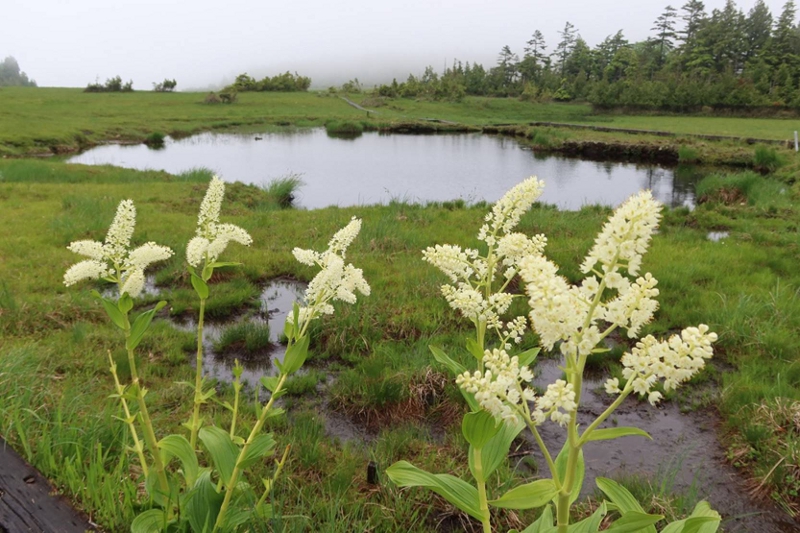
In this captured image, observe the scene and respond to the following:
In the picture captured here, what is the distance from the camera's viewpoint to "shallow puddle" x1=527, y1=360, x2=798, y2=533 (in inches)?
157

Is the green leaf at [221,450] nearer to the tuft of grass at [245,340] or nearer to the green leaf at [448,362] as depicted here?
the green leaf at [448,362]

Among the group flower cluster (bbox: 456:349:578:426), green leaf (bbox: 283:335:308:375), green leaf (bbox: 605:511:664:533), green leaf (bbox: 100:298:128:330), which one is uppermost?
green leaf (bbox: 100:298:128:330)

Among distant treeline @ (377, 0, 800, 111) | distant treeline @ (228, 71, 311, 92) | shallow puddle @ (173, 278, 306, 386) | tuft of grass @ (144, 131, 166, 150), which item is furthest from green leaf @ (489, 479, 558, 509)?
distant treeline @ (228, 71, 311, 92)

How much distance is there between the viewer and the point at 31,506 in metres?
2.32

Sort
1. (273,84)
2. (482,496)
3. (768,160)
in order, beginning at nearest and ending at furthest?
(482,496) → (768,160) → (273,84)

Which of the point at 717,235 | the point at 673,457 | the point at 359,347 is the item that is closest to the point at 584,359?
the point at 673,457

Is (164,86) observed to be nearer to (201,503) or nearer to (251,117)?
(251,117)

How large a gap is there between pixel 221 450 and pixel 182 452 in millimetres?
205

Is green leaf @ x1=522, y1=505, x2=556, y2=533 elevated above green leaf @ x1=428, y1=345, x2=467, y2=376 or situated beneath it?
situated beneath

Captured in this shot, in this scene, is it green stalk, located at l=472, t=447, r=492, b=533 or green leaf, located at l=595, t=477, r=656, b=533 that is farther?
green stalk, located at l=472, t=447, r=492, b=533

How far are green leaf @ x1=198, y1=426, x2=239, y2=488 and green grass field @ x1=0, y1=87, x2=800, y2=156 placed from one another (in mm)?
31018

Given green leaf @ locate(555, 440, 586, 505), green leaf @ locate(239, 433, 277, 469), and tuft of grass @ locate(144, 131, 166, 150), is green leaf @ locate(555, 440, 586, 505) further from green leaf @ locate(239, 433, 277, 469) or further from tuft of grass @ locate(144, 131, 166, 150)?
tuft of grass @ locate(144, 131, 166, 150)

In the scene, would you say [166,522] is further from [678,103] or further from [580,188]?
[678,103]

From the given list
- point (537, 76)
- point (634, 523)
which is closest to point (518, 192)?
point (634, 523)
